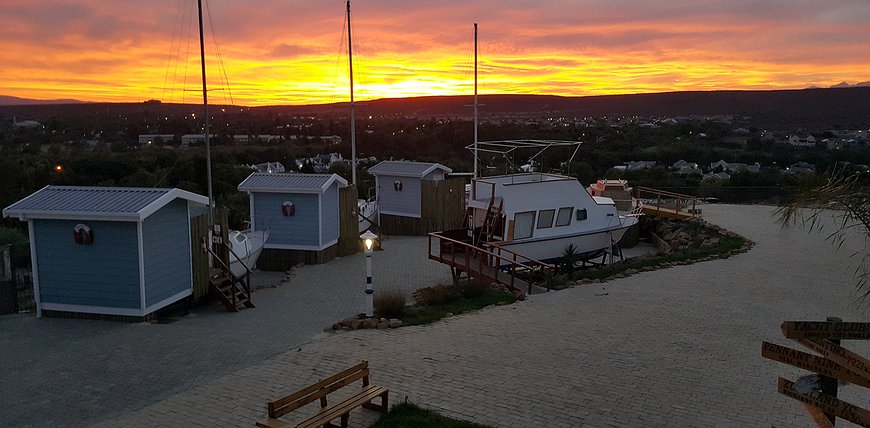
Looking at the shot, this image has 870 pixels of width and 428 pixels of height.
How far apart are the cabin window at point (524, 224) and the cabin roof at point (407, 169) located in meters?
8.70

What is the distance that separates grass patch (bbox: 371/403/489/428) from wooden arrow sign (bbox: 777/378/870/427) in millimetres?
3272

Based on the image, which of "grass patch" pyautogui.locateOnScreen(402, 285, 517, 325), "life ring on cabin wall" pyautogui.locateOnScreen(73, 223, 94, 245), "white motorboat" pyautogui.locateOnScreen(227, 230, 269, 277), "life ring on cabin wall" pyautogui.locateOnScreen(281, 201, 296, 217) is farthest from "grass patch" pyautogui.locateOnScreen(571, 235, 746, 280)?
"life ring on cabin wall" pyautogui.locateOnScreen(73, 223, 94, 245)

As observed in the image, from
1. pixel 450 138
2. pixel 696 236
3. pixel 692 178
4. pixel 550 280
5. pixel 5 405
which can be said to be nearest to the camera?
pixel 5 405

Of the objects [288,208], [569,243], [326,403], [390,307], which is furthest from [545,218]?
[326,403]

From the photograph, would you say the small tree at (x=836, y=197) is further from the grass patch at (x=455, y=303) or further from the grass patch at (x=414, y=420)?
the grass patch at (x=455, y=303)

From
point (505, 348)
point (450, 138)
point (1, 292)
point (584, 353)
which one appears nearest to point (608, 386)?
point (584, 353)

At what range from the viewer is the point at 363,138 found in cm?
8606

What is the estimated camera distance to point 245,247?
59.4ft

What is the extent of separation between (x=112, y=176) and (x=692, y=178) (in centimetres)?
4027

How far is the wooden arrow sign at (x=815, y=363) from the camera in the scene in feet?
17.0

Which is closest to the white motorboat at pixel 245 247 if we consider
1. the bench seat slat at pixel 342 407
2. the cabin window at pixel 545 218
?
the cabin window at pixel 545 218

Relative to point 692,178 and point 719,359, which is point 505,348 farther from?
point 692,178

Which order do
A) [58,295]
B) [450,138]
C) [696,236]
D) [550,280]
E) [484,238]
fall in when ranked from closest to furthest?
[58,295] → [550,280] → [484,238] → [696,236] → [450,138]

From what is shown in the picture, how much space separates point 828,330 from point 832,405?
2.05ft
